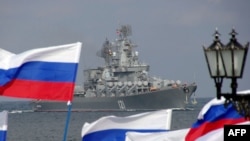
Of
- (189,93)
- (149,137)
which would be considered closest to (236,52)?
(149,137)

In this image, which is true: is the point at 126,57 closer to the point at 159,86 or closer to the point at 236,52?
the point at 159,86

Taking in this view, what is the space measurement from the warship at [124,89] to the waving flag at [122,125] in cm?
9557

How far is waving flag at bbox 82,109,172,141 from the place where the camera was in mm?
12984

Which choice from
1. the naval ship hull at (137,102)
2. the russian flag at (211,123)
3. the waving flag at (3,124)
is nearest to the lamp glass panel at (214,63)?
the russian flag at (211,123)

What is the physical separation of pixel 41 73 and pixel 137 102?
327 ft

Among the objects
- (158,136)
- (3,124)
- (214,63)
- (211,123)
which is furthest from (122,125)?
(214,63)

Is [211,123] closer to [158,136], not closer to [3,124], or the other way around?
[158,136]

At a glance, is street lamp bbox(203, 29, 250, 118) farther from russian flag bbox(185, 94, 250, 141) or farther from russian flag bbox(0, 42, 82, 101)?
russian flag bbox(0, 42, 82, 101)

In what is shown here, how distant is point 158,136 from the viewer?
494 inches

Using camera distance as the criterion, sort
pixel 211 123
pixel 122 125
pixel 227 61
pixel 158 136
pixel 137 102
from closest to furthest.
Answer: pixel 227 61 < pixel 211 123 < pixel 158 136 < pixel 122 125 < pixel 137 102

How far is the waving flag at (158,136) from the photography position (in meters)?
12.4

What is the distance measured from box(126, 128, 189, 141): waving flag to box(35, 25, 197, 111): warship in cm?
9631

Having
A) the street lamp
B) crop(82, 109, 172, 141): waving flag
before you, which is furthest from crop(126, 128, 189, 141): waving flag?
the street lamp

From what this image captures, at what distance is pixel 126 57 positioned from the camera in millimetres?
119250
